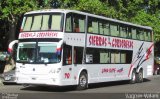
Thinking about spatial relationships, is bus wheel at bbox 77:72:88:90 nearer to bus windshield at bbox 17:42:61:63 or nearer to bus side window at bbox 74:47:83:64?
bus side window at bbox 74:47:83:64

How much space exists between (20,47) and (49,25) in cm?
176

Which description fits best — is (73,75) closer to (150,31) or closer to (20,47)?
(20,47)

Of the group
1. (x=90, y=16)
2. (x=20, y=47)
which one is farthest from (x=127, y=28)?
(x=20, y=47)

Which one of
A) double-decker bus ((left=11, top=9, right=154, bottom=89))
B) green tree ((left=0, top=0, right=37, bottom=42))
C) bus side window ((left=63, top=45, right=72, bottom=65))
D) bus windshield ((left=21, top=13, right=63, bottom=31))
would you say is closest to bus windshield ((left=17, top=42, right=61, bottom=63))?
double-decker bus ((left=11, top=9, right=154, bottom=89))

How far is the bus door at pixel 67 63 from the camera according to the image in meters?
22.1

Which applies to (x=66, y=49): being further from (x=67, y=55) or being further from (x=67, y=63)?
(x=67, y=63)

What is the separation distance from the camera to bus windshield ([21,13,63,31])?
73.4ft

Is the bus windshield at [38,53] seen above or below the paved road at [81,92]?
above

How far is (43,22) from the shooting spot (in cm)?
2275

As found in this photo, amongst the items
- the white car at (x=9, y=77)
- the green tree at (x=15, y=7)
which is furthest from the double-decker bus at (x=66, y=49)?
the green tree at (x=15, y=7)

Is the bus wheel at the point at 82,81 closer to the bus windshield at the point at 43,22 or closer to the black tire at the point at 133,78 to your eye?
the bus windshield at the point at 43,22

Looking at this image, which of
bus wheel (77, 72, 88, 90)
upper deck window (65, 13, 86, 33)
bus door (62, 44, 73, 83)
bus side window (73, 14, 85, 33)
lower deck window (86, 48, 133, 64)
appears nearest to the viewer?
bus door (62, 44, 73, 83)

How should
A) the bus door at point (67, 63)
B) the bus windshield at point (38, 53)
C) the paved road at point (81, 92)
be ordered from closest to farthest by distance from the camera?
the paved road at point (81, 92) < the bus windshield at point (38, 53) < the bus door at point (67, 63)

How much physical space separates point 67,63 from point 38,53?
147cm
